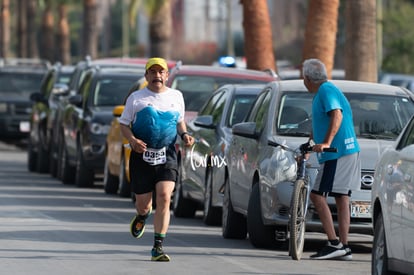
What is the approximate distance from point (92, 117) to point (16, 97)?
610 inches

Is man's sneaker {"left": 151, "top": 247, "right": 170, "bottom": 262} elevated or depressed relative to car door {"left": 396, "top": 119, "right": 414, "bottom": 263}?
depressed

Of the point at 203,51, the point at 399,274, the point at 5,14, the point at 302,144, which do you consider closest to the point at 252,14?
the point at 302,144

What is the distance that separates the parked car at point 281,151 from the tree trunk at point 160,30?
2362cm

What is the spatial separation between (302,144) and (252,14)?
1507 centimetres

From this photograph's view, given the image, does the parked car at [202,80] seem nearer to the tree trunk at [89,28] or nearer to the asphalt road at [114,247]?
the asphalt road at [114,247]

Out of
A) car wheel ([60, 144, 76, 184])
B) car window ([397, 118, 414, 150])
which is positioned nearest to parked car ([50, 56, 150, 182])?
car wheel ([60, 144, 76, 184])

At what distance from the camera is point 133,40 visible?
14050 cm

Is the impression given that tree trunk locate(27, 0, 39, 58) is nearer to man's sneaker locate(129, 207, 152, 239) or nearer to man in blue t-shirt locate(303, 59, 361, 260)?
man's sneaker locate(129, 207, 152, 239)

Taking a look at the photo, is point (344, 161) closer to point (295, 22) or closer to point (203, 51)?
Result: point (295, 22)

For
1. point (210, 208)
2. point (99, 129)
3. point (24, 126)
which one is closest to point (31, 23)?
point (24, 126)

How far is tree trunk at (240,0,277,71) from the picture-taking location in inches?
1109

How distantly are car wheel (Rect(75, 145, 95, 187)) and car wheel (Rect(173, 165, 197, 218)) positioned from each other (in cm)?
552

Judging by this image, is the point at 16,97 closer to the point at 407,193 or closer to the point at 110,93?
the point at 110,93

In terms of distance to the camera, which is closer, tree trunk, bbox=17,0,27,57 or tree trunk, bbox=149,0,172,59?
tree trunk, bbox=149,0,172,59
